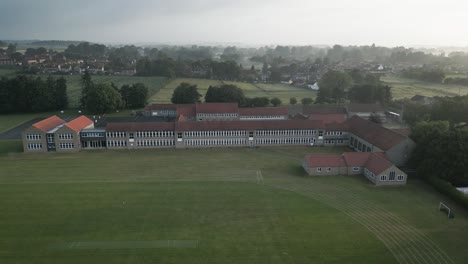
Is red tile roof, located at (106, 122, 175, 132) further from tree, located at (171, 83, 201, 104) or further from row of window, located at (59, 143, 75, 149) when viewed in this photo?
tree, located at (171, 83, 201, 104)

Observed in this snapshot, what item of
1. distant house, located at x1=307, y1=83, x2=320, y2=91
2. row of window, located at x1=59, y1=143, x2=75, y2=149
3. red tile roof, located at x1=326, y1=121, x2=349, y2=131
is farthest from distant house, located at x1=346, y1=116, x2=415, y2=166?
distant house, located at x1=307, y1=83, x2=320, y2=91

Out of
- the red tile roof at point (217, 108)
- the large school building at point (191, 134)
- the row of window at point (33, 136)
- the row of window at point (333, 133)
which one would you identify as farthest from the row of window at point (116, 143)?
the row of window at point (333, 133)

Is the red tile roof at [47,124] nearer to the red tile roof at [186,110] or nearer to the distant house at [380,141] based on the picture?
the red tile roof at [186,110]

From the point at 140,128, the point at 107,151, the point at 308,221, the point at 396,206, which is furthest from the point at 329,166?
the point at 107,151

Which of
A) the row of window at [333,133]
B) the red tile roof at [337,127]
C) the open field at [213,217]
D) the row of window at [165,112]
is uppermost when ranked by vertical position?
the red tile roof at [337,127]

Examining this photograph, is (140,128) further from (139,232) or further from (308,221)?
(308,221)

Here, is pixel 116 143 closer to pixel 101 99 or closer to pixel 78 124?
pixel 78 124
